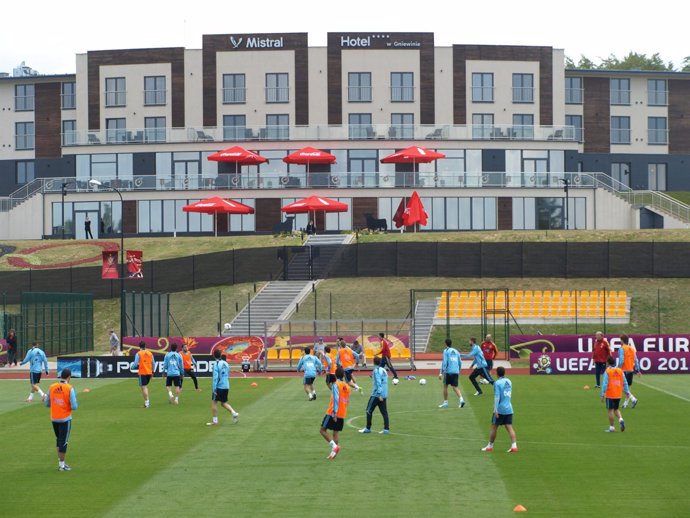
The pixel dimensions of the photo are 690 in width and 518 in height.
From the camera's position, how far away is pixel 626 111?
90.9 m

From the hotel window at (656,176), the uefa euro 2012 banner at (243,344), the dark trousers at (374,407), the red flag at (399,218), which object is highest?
the hotel window at (656,176)

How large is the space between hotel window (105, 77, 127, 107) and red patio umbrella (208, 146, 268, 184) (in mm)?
12261

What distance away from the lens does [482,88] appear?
274 ft

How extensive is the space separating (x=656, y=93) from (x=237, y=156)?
127 ft

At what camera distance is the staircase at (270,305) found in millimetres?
59125

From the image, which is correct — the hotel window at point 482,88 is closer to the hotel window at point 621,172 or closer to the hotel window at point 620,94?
the hotel window at point 620,94

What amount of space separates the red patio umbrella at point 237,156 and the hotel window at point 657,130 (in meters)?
34.6

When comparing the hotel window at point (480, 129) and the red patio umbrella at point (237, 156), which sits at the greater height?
the hotel window at point (480, 129)

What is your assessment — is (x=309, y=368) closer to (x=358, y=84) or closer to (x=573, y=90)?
(x=358, y=84)

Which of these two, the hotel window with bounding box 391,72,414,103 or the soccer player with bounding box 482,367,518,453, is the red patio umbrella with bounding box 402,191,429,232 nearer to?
the hotel window with bounding box 391,72,414,103

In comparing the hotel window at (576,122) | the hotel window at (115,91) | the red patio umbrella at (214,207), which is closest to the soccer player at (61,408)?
the red patio umbrella at (214,207)

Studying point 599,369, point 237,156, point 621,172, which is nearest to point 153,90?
point 237,156

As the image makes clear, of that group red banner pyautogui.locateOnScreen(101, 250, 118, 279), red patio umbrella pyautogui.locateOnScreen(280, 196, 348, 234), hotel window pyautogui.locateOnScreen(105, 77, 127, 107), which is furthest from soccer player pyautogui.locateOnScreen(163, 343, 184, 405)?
hotel window pyautogui.locateOnScreen(105, 77, 127, 107)

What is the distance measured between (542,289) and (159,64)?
3762cm
